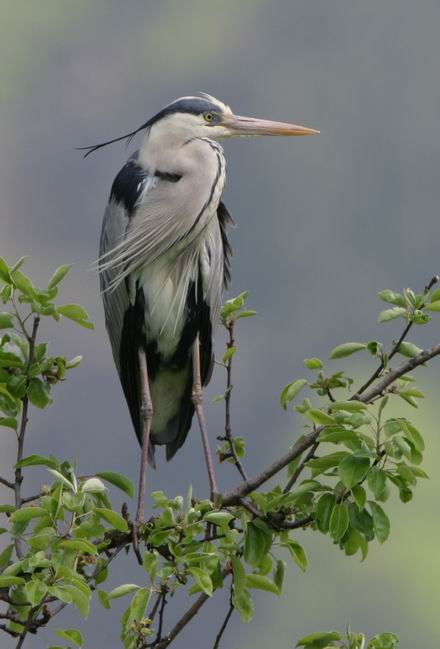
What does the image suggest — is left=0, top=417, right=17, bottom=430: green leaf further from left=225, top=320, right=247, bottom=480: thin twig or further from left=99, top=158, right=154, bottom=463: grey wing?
left=99, top=158, right=154, bottom=463: grey wing

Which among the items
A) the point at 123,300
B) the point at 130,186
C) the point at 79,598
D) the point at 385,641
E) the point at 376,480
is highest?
the point at 130,186

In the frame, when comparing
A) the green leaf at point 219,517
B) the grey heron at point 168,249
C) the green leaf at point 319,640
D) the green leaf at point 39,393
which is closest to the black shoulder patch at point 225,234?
the grey heron at point 168,249

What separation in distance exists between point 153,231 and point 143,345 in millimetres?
281

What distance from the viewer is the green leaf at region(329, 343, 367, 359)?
1.76m

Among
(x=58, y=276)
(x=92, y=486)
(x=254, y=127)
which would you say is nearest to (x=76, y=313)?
(x=58, y=276)

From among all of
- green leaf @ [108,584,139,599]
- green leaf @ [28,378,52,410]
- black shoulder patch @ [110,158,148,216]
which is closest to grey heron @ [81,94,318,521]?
black shoulder patch @ [110,158,148,216]

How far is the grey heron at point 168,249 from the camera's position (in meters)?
2.77

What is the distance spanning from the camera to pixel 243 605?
1.88m

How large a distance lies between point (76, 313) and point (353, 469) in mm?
527

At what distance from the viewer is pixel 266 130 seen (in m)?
2.88

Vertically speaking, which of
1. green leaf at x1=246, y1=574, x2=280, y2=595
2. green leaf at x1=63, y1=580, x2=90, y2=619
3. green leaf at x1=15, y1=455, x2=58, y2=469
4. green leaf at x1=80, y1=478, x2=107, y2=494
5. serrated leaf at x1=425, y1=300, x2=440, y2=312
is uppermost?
serrated leaf at x1=425, y1=300, x2=440, y2=312

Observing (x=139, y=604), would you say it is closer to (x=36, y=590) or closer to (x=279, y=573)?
(x=36, y=590)

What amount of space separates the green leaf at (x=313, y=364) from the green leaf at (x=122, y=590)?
0.45 meters

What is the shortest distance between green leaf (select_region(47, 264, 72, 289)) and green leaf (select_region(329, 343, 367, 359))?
1.46 ft
